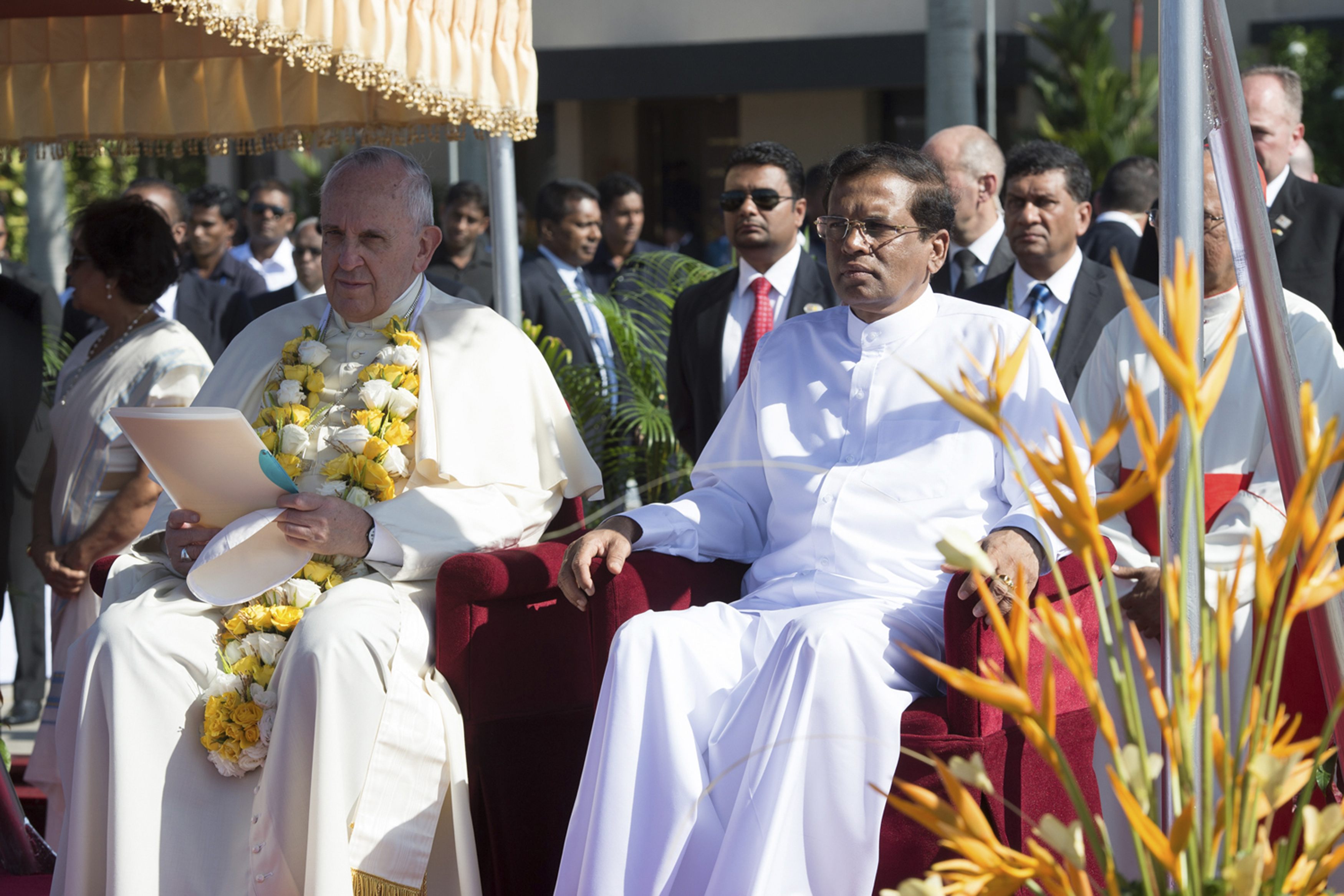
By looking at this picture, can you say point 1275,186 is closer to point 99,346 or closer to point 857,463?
point 857,463

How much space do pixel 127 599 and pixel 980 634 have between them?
7.15 ft

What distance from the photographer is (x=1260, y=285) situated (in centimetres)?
237

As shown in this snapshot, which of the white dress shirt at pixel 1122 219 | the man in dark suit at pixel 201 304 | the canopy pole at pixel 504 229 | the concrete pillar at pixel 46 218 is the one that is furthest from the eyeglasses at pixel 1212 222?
the concrete pillar at pixel 46 218

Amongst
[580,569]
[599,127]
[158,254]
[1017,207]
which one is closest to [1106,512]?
[580,569]

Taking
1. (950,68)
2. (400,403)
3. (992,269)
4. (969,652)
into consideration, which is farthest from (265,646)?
(950,68)

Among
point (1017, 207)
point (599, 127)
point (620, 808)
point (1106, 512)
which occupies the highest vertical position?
point (599, 127)

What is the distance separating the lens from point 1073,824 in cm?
131

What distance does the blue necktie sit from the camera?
4887mm

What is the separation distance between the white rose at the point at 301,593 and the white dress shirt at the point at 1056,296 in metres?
2.56

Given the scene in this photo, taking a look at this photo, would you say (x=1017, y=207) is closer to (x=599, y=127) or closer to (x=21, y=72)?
(x=21, y=72)

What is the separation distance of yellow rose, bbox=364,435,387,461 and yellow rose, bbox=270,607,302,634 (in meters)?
0.48

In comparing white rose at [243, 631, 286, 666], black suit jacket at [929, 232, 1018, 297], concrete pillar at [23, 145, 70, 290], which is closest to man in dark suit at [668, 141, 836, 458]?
black suit jacket at [929, 232, 1018, 297]

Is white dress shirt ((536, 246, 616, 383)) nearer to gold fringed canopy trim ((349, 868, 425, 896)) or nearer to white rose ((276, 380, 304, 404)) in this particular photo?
white rose ((276, 380, 304, 404))

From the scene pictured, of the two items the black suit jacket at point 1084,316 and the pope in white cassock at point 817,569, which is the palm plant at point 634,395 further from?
the pope in white cassock at point 817,569
